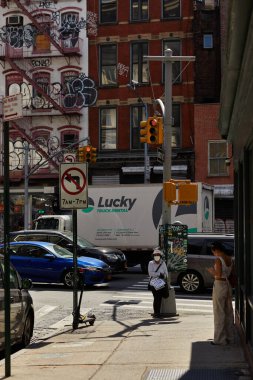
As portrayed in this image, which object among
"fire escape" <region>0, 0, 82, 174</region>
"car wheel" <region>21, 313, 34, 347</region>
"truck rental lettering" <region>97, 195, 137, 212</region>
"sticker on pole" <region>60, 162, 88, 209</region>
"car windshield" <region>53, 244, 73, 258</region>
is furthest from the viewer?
"fire escape" <region>0, 0, 82, 174</region>

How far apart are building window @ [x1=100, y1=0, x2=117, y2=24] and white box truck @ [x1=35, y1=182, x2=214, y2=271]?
18.7m

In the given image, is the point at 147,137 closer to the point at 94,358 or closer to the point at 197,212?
the point at 94,358

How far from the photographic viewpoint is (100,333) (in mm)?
12664

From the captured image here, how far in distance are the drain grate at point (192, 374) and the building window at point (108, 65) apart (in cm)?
3614

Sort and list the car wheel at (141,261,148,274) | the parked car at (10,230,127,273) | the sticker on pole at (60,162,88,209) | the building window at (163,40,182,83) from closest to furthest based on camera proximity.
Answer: the sticker on pole at (60,162,88,209)
the parked car at (10,230,127,273)
the car wheel at (141,261,148,274)
the building window at (163,40,182,83)

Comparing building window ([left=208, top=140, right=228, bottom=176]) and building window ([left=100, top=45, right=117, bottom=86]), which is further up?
building window ([left=100, top=45, right=117, bottom=86])

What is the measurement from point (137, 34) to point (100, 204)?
1811cm

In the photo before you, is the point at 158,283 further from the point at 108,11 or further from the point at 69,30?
the point at 108,11

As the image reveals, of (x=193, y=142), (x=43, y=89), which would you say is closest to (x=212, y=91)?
(x=193, y=142)

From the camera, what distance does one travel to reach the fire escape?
43406 mm

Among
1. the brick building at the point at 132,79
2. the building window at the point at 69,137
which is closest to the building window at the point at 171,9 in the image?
the brick building at the point at 132,79

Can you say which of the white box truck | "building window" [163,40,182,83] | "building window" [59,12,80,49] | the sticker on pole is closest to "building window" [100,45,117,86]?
"building window" [59,12,80,49]

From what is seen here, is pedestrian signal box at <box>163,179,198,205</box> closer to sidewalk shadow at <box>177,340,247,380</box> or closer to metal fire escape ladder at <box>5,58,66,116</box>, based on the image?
sidewalk shadow at <box>177,340,247,380</box>

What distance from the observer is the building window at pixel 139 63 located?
43125mm
